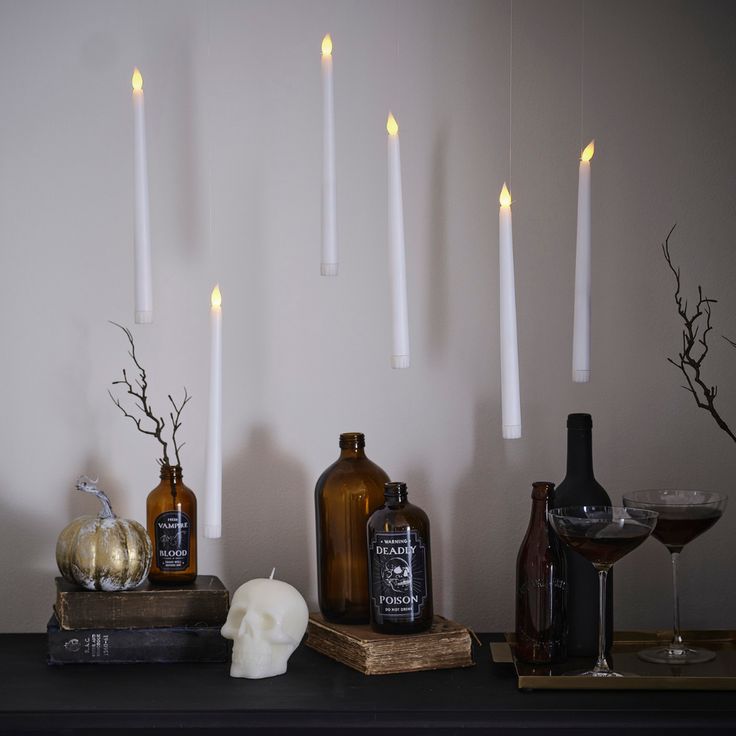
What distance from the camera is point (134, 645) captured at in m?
1.22

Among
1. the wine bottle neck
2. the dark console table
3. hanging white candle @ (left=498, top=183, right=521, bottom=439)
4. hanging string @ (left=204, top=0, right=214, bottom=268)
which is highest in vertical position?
hanging string @ (left=204, top=0, right=214, bottom=268)

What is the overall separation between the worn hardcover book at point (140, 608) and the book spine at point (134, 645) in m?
0.01

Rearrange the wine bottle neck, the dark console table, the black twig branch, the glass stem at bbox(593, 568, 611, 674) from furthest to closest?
the black twig branch → the wine bottle neck → the glass stem at bbox(593, 568, 611, 674) → the dark console table

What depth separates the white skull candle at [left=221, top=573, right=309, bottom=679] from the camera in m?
1.17

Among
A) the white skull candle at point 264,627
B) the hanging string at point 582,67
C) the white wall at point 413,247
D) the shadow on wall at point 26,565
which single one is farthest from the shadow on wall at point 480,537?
the shadow on wall at point 26,565

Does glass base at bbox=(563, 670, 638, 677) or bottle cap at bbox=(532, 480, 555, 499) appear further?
bottle cap at bbox=(532, 480, 555, 499)

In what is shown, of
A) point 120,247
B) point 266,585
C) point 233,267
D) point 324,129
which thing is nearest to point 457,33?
point 324,129

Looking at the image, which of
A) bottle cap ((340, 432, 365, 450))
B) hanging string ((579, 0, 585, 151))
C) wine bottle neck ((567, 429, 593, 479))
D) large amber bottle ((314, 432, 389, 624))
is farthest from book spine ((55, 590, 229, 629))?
hanging string ((579, 0, 585, 151))

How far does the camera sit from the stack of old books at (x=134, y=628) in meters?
1.22

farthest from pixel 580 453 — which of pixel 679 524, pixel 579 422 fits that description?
pixel 679 524

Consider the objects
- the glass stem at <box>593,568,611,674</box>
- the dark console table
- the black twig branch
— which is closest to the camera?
the dark console table

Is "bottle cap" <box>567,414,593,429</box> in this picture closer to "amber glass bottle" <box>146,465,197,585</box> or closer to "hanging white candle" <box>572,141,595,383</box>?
"hanging white candle" <box>572,141,595,383</box>

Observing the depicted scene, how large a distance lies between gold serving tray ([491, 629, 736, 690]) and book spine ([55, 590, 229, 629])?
36 centimetres

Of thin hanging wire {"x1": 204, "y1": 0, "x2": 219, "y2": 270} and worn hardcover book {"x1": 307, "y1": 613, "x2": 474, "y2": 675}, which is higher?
thin hanging wire {"x1": 204, "y1": 0, "x2": 219, "y2": 270}
